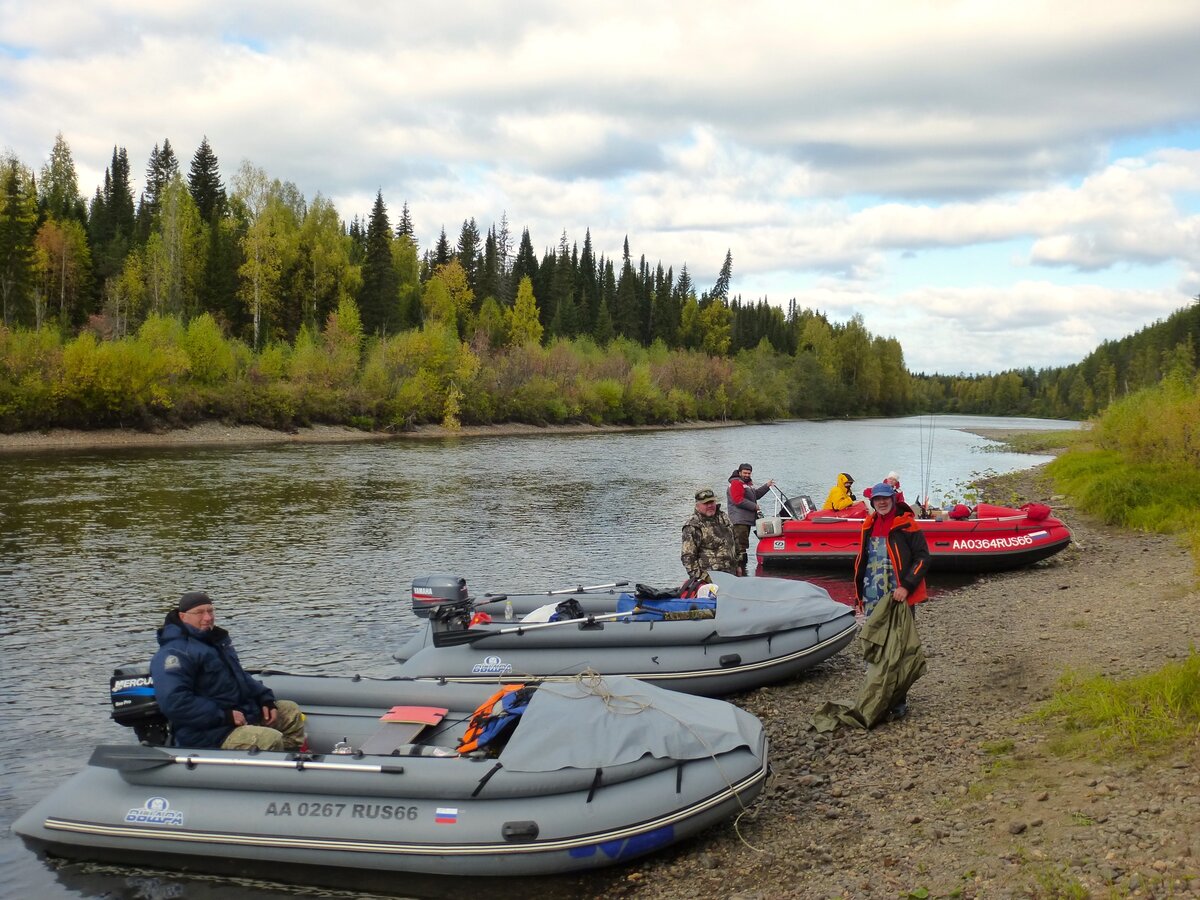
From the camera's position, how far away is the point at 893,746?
7.73 meters

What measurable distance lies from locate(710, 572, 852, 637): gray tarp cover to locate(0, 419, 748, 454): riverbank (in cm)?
4051

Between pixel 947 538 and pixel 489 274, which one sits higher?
pixel 489 274

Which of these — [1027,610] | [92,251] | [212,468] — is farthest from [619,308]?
[1027,610]

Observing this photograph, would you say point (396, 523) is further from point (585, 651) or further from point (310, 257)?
point (310, 257)

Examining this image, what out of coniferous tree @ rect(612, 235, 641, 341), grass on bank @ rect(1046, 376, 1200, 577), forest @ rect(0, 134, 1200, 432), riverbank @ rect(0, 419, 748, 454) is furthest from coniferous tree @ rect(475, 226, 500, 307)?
grass on bank @ rect(1046, 376, 1200, 577)

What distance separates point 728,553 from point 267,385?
4866 centimetres

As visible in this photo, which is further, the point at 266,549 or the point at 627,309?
the point at 627,309

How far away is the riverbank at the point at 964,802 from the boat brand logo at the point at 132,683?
3775mm

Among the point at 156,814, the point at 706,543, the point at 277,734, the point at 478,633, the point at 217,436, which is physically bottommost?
the point at 156,814

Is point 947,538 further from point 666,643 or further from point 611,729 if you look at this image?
point 611,729

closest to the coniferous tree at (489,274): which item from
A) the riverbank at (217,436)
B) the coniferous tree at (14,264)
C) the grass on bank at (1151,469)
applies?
the riverbank at (217,436)

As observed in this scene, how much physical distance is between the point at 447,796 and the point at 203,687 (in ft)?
7.30

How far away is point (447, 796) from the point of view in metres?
6.40

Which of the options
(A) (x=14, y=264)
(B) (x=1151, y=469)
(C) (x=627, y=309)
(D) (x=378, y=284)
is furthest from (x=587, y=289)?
(B) (x=1151, y=469)
